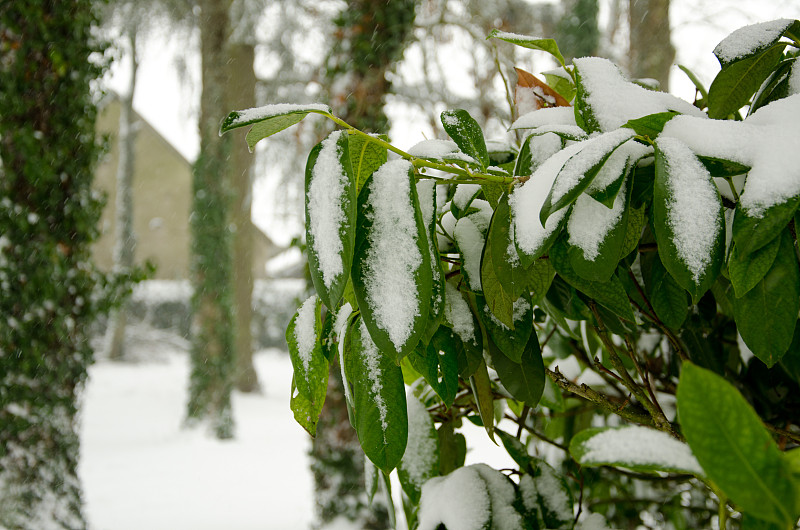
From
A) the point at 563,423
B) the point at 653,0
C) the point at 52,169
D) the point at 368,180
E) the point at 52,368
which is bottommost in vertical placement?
the point at 563,423

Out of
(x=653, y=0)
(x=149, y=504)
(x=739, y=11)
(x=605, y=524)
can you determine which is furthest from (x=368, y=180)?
(x=739, y=11)

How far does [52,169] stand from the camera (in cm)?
237

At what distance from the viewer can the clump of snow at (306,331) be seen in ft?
1.45

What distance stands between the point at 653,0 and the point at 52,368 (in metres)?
5.58

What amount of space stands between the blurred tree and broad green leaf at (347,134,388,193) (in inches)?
91.6

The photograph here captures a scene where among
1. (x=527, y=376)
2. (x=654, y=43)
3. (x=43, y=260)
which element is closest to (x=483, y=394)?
(x=527, y=376)

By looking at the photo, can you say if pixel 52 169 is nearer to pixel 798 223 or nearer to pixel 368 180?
pixel 368 180

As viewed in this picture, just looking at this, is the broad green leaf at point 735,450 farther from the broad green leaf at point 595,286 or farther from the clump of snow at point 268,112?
the clump of snow at point 268,112

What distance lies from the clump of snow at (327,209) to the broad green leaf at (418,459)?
0.88 ft

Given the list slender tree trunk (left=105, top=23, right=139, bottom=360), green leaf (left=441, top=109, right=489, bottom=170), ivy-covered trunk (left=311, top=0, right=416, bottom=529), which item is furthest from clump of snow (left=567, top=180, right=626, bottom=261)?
slender tree trunk (left=105, top=23, right=139, bottom=360)

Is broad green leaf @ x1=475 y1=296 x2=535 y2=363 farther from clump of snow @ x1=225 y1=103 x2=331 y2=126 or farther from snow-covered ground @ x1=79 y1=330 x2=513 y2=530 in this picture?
snow-covered ground @ x1=79 y1=330 x2=513 y2=530

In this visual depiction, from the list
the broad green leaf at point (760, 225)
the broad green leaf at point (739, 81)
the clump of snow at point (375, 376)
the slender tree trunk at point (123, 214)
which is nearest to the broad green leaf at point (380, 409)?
the clump of snow at point (375, 376)

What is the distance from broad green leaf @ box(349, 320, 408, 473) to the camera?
402 mm

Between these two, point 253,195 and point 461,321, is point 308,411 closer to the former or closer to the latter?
point 461,321
